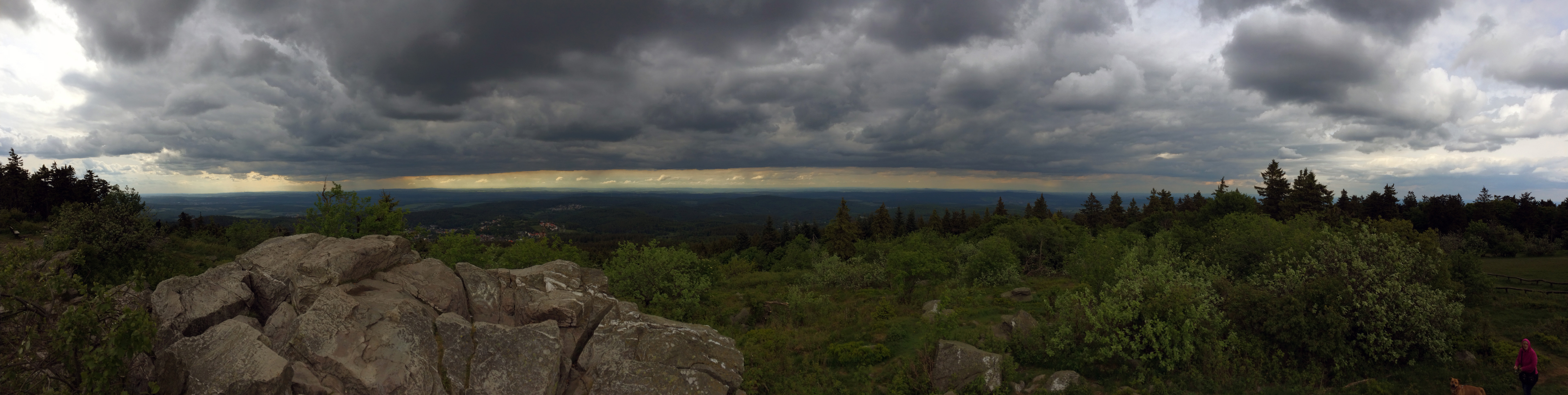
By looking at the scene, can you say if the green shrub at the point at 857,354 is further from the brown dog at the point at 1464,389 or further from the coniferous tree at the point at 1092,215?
the coniferous tree at the point at 1092,215

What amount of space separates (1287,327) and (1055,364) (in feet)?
28.5

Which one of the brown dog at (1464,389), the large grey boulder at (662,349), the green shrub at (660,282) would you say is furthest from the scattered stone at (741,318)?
the brown dog at (1464,389)

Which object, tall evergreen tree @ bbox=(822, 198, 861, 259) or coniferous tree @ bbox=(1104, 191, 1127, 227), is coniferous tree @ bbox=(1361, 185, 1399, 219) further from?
tall evergreen tree @ bbox=(822, 198, 861, 259)

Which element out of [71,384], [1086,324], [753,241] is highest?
[71,384]

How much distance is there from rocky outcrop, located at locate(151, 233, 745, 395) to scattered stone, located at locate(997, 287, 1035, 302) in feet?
70.3

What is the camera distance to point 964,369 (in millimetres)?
17906

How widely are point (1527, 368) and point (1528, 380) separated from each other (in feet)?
1.72

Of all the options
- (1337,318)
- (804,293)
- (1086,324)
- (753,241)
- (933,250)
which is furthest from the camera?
(753,241)

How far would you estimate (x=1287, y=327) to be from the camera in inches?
743

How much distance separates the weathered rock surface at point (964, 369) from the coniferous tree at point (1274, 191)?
66010mm

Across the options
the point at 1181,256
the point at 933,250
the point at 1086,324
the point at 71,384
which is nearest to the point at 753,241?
the point at 933,250

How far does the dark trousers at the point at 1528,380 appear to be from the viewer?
16578mm

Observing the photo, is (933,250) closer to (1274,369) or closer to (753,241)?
(1274,369)

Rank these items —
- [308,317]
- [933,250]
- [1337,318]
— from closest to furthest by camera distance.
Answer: [308,317]
[1337,318]
[933,250]
